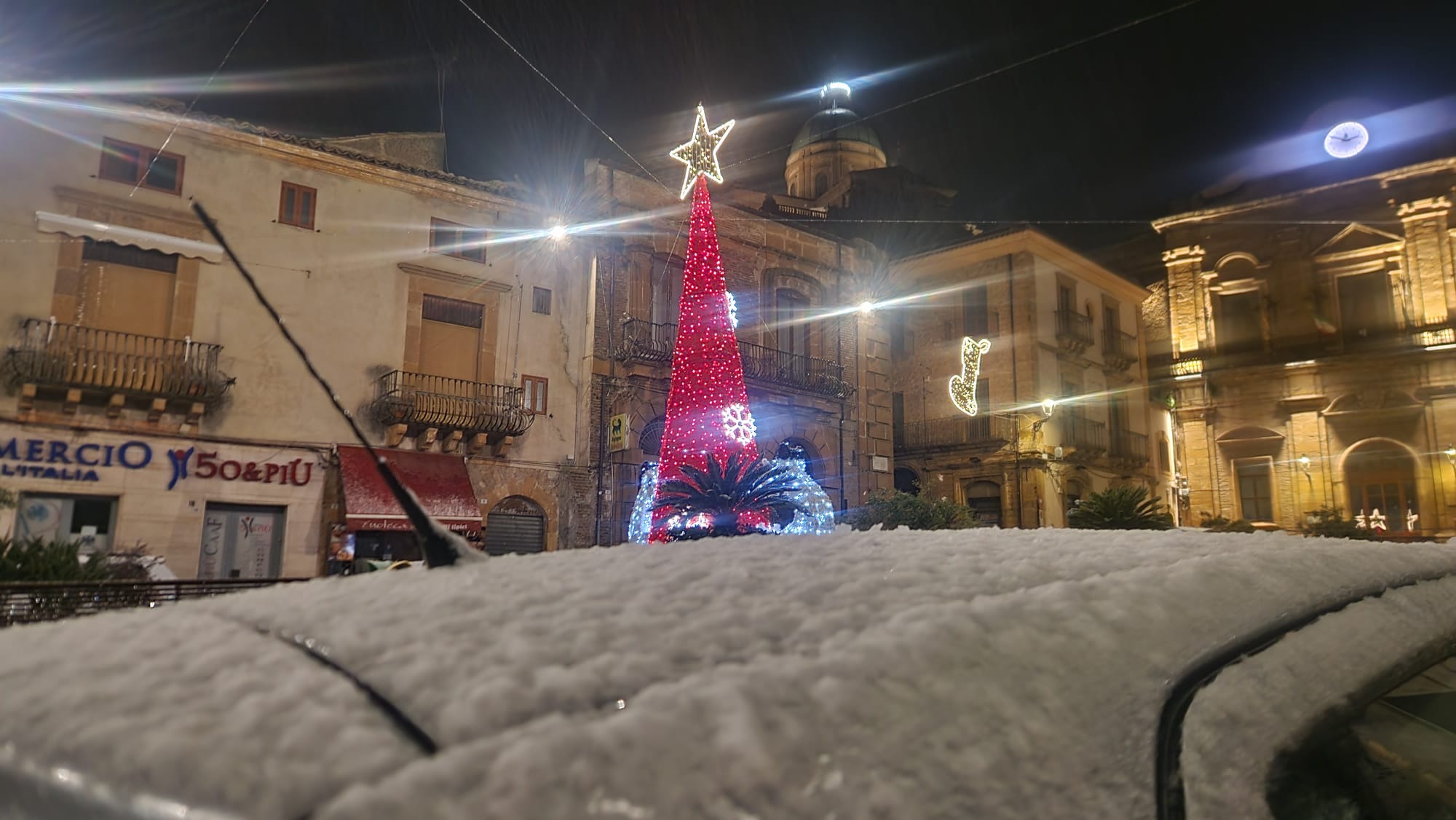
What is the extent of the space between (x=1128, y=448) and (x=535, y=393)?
22976mm

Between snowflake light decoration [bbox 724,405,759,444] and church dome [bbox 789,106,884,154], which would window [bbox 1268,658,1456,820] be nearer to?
snowflake light decoration [bbox 724,405,759,444]

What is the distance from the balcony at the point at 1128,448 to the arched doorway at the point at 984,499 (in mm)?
5387

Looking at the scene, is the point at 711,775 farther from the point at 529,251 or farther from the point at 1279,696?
the point at 529,251

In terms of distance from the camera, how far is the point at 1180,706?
2.49 feet

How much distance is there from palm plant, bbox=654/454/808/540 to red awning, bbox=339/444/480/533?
7.09 meters

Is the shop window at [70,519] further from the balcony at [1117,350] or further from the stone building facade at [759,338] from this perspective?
the balcony at [1117,350]

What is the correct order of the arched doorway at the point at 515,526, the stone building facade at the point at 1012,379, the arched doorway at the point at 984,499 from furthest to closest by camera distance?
1. the arched doorway at the point at 984,499
2. the stone building facade at the point at 1012,379
3. the arched doorway at the point at 515,526

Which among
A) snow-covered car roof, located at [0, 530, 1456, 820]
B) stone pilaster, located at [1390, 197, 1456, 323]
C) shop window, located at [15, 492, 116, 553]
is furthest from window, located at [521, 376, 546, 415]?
stone pilaster, located at [1390, 197, 1456, 323]

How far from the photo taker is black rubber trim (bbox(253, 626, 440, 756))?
0.52 m

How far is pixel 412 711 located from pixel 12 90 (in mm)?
16753

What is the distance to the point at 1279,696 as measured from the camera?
843mm

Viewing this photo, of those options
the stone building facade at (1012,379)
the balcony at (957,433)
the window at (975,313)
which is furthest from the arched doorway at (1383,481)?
the window at (975,313)

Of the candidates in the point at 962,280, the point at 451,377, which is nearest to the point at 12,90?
the point at 451,377

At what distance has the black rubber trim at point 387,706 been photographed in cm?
52
